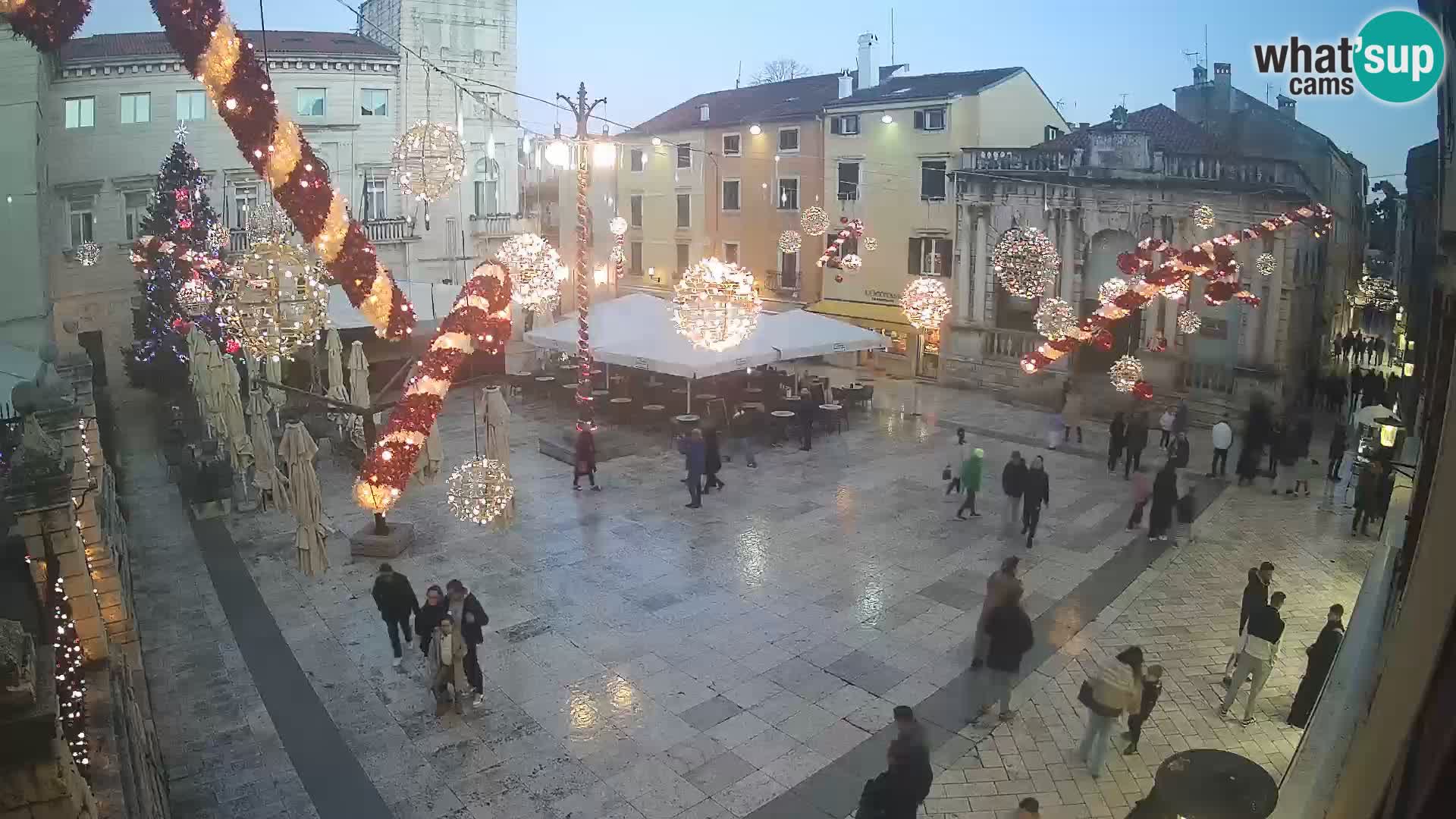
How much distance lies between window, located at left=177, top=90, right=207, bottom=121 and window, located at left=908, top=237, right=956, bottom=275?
2124 cm

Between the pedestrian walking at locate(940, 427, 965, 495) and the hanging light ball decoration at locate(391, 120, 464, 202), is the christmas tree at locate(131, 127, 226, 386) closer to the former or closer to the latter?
the hanging light ball decoration at locate(391, 120, 464, 202)

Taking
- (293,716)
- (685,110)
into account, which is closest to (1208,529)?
(293,716)

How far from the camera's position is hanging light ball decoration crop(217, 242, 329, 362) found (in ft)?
27.9

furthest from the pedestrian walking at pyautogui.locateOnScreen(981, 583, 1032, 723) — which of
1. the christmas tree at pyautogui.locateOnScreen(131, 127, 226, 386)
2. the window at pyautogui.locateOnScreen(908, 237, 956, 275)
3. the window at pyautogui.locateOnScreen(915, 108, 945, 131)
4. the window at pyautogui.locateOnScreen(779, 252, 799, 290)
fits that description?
the window at pyautogui.locateOnScreen(779, 252, 799, 290)

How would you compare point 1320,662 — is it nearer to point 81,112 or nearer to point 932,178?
point 932,178

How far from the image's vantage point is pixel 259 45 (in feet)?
86.6

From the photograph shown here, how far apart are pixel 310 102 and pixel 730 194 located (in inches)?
556

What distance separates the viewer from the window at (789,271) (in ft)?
104

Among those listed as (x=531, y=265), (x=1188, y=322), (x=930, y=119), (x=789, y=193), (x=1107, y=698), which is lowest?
(x=1107, y=698)

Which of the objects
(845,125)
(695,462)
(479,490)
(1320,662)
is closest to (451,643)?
(479,490)

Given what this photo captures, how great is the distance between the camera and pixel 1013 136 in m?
27.7

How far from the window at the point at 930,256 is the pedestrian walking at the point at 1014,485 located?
1480 cm

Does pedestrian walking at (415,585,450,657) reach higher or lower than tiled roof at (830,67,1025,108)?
lower

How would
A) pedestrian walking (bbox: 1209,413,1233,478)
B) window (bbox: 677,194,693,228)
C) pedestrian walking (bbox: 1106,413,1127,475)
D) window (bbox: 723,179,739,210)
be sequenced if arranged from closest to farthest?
pedestrian walking (bbox: 1209,413,1233,478), pedestrian walking (bbox: 1106,413,1127,475), window (bbox: 723,179,739,210), window (bbox: 677,194,693,228)
